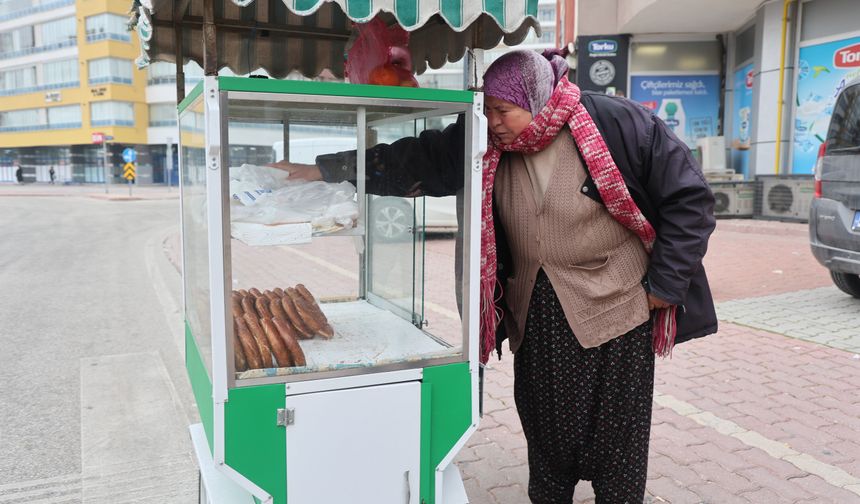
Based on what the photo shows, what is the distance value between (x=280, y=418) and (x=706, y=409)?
9.69 feet

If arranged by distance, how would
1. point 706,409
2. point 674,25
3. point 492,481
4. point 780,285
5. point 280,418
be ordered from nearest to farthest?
point 280,418 → point 492,481 → point 706,409 → point 780,285 → point 674,25

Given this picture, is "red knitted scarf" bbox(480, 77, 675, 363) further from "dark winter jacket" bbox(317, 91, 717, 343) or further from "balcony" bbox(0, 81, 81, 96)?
"balcony" bbox(0, 81, 81, 96)

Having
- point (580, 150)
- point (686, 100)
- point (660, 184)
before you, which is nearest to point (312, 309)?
point (580, 150)

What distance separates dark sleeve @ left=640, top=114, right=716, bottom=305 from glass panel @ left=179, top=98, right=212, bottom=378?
1.43 m

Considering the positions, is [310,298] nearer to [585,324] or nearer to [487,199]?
[487,199]

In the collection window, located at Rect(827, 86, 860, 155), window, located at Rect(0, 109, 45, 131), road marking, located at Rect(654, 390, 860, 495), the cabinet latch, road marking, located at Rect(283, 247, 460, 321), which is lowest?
road marking, located at Rect(654, 390, 860, 495)

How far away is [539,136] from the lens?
2.16 metres

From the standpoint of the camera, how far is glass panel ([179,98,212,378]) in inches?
83.3

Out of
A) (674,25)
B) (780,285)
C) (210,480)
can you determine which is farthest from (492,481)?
(674,25)

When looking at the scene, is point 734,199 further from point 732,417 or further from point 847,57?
point 732,417

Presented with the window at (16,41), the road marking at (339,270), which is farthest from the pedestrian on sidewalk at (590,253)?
the window at (16,41)

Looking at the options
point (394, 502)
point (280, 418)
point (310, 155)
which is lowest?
point (394, 502)

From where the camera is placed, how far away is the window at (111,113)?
45844 mm

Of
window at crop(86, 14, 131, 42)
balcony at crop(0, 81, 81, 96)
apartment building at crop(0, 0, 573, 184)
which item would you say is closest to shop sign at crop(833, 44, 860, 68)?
apartment building at crop(0, 0, 573, 184)
